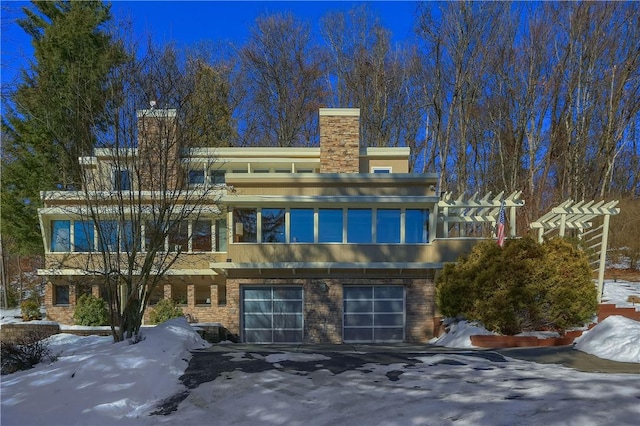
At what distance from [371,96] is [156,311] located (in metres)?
20.8

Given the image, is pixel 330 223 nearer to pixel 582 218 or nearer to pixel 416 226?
pixel 416 226

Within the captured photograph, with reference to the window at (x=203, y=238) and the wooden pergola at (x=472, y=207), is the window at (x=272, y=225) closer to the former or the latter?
the window at (x=203, y=238)

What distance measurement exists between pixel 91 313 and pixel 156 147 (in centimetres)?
1113

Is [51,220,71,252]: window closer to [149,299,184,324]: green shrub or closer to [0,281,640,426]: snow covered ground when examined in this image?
[149,299,184,324]: green shrub

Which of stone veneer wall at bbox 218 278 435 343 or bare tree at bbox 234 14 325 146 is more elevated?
bare tree at bbox 234 14 325 146

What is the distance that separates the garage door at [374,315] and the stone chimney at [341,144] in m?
6.02

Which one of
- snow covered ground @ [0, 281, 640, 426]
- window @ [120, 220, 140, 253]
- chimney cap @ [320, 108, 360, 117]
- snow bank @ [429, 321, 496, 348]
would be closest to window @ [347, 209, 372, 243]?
snow bank @ [429, 321, 496, 348]

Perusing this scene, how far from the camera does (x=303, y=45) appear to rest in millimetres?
33500

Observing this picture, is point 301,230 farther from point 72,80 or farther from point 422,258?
point 72,80

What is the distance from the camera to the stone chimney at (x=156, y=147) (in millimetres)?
9828

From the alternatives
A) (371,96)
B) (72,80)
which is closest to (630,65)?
(371,96)

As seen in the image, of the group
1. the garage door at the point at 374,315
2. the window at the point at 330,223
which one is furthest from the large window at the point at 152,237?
the garage door at the point at 374,315

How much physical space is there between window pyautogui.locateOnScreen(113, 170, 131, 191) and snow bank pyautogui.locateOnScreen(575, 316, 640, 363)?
33.3 ft

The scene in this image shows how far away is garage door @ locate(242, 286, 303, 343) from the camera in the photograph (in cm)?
1661
